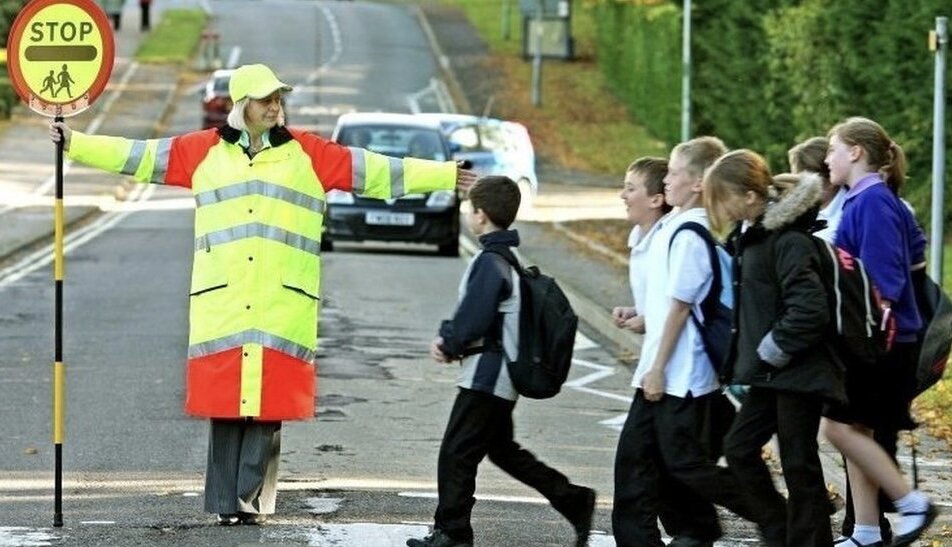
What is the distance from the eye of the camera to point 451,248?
96.9ft

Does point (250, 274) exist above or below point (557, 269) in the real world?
above

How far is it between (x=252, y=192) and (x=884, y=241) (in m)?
2.56

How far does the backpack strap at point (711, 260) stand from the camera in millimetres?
8859

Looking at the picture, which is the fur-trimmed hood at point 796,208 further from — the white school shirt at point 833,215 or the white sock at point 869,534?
the white sock at point 869,534

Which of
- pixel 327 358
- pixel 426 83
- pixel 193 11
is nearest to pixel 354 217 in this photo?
pixel 327 358

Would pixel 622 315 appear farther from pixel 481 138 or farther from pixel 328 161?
pixel 481 138

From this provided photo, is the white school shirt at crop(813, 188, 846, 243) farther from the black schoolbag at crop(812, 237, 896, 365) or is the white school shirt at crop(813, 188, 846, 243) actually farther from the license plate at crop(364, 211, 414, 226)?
the license plate at crop(364, 211, 414, 226)

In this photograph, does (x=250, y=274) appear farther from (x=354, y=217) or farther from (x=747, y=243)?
(x=354, y=217)

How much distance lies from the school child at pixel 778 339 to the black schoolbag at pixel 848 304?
0.06 meters

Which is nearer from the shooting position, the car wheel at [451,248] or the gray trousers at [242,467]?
the gray trousers at [242,467]

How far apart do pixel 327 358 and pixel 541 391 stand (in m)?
8.67

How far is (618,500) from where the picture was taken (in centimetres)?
898

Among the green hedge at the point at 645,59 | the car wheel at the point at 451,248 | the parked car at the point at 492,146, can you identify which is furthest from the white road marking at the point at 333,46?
the car wheel at the point at 451,248

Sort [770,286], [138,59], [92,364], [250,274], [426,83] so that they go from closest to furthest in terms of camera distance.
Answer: [770,286] < [250,274] < [92,364] < [426,83] < [138,59]
